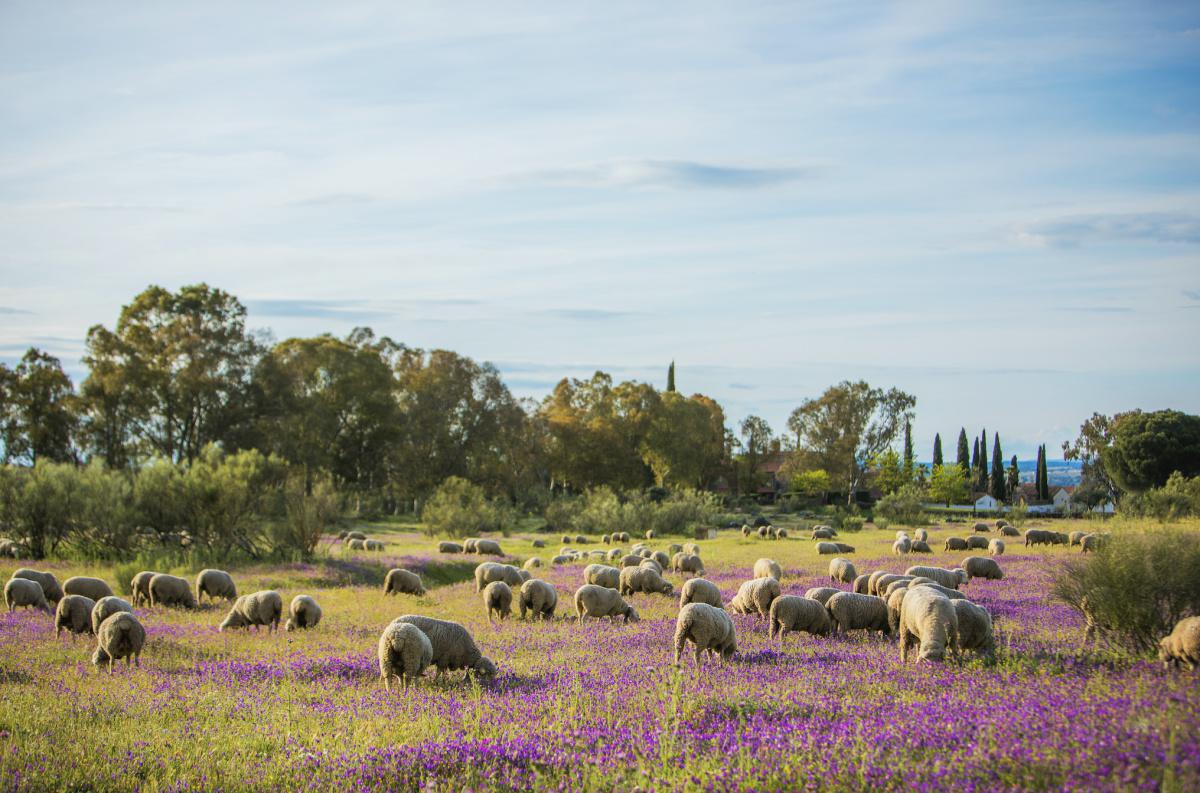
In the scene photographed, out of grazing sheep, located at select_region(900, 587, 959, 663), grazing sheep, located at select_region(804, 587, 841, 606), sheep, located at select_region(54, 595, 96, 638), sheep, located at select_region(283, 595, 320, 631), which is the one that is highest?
grazing sheep, located at select_region(900, 587, 959, 663)

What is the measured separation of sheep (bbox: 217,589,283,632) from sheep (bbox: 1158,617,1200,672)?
16018 millimetres

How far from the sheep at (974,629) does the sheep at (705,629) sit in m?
3.51

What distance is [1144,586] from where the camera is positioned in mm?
13281

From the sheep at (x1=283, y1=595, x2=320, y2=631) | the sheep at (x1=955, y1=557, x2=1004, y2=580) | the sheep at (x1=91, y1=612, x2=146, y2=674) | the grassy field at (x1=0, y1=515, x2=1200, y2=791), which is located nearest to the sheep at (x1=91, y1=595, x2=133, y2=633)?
the grassy field at (x1=0, y1=515, x2=1200, y2=791)

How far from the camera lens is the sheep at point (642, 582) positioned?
78.3 feet

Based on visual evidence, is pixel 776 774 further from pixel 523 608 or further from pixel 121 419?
pixel 121 419

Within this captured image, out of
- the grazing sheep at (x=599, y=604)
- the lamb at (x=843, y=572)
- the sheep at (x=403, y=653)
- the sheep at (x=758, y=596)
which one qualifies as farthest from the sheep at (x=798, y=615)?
the lamb at (x=843, y=572)

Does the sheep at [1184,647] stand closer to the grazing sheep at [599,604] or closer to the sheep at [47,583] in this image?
the grazing sheep at [599,604]

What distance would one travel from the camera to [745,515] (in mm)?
69562

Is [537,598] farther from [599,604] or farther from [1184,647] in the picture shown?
[1184,647]

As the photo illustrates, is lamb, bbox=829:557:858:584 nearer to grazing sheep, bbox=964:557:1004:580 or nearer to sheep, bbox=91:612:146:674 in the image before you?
grazing sheep, bbox=964:557:1004:580

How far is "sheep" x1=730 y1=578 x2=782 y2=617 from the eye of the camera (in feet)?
59.8

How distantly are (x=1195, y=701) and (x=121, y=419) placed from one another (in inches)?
2557

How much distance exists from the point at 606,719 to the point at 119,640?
9139mm
